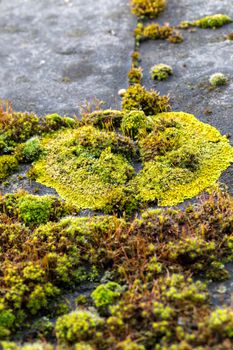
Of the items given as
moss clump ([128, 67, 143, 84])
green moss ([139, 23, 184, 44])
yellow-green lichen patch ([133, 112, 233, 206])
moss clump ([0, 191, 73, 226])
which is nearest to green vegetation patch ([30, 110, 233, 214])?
yellow-green lichen patch ([133, 112, 233, 206])

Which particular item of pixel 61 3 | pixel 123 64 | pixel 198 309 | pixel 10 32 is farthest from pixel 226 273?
pixel 61 3

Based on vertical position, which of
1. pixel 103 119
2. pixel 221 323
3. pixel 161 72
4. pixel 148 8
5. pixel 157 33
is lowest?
pixel 221 323

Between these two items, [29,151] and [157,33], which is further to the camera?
[157,33]

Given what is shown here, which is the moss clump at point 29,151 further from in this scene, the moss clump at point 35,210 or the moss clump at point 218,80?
the moss clump at point 218,80

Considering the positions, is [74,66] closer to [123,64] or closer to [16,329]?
[123,64]

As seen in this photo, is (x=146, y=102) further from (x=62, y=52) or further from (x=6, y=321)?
(x=6, y=321)

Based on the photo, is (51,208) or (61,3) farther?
(61,3)

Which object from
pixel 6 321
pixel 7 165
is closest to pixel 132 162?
pixel 7 165
